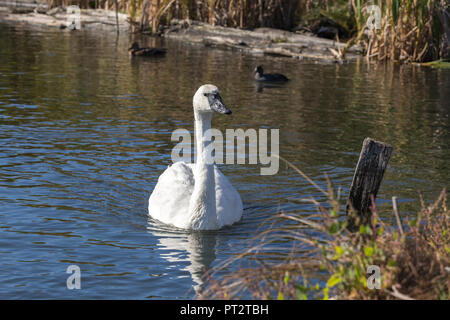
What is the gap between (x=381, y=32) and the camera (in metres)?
23.0

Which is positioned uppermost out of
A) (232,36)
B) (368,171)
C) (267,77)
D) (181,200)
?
(232,36)

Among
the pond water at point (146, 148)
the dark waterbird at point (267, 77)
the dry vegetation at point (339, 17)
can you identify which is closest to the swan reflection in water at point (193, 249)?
the pond water at point (146, 148)

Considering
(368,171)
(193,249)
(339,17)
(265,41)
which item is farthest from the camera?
(339,17)

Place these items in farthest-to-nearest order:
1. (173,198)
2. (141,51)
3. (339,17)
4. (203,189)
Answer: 1. (339,17)
2. (141,51)
3. (173,198)
4. (203,189)

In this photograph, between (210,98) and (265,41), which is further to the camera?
(265,41)

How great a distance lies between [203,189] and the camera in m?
8.45

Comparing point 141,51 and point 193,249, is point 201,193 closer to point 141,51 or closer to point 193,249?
point 193,249

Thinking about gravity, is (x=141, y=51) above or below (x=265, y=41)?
below

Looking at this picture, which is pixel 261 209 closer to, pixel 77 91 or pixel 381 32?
pixel 77 91

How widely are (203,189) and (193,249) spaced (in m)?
0.71

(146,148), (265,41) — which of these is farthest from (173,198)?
(265,41)

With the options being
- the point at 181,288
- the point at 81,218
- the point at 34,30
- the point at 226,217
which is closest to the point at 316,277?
the point at 181,288

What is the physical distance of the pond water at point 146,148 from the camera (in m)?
7.71

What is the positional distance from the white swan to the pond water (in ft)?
0.50
